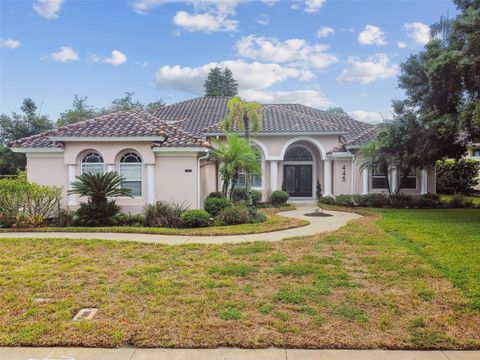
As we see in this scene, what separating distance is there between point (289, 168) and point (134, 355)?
66.3ft

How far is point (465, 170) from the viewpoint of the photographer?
92.6 feet

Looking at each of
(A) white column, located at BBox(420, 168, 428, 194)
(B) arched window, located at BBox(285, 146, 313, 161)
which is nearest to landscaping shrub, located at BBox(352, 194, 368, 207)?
(A) white column, located at BBox(420, 168, 428, 194)

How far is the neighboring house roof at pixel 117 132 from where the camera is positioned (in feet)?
48.5

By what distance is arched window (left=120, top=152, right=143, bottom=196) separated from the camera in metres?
15.3

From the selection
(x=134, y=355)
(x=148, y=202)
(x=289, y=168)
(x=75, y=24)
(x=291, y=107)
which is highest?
(x=75, y=24)

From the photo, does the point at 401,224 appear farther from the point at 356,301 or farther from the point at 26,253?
the point at 26,253

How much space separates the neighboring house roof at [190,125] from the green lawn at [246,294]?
21.5 feet

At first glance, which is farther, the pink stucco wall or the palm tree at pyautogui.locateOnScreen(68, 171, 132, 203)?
the pink stucco wall

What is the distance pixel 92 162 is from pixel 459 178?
28.1m

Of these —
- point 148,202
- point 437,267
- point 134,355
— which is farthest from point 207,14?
point 134,355

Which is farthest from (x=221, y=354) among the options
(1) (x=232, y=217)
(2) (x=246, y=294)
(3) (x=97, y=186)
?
(3) (x=97, y=186)

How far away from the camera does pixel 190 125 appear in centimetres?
2375

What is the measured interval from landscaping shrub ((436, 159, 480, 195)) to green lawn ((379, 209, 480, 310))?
14.0 metres

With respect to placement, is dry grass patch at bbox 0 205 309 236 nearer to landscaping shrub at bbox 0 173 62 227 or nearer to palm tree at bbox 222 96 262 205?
landscaping shrub at bbox 0 173 62 227
